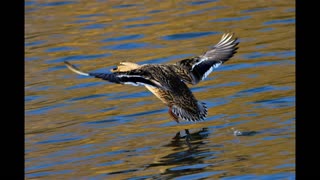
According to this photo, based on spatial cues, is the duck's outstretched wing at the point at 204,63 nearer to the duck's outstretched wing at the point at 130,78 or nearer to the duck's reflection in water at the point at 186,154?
the duck's outstretched wing at the point at 130,78

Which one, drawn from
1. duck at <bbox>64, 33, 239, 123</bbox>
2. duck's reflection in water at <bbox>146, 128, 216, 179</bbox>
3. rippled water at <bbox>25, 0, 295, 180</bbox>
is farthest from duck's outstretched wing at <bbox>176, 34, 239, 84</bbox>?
duck's reflection in water at <bbox>146, 128, 216, 179</bbox>

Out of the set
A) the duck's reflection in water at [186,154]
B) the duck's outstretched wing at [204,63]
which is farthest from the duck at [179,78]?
the duck's reflection in water at [186,154]

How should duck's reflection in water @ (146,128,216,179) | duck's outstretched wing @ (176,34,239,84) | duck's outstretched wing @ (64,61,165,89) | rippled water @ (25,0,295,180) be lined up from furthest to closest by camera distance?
duck's outstretched wing @ (176,34,239,84) < duck's outstretched wing @ (64,61,165,89) < rippled water @ (25,0,295,180) < duck's reflection in water @ (146,128,216,179)

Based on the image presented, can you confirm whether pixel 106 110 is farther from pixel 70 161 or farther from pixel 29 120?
pixel 70 161

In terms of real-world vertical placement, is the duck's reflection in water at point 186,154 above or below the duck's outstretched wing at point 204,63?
below

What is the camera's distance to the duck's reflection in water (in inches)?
271

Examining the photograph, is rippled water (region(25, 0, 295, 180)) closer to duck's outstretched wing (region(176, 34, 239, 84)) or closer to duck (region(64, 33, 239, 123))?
duck (region(64, 33, 239, 123))

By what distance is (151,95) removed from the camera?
392 inches

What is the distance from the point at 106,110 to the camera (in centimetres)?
935

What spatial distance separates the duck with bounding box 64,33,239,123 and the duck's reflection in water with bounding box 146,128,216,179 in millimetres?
170

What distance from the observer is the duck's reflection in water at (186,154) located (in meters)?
6.89

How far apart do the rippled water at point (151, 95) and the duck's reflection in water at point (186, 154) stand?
0.01 meters
